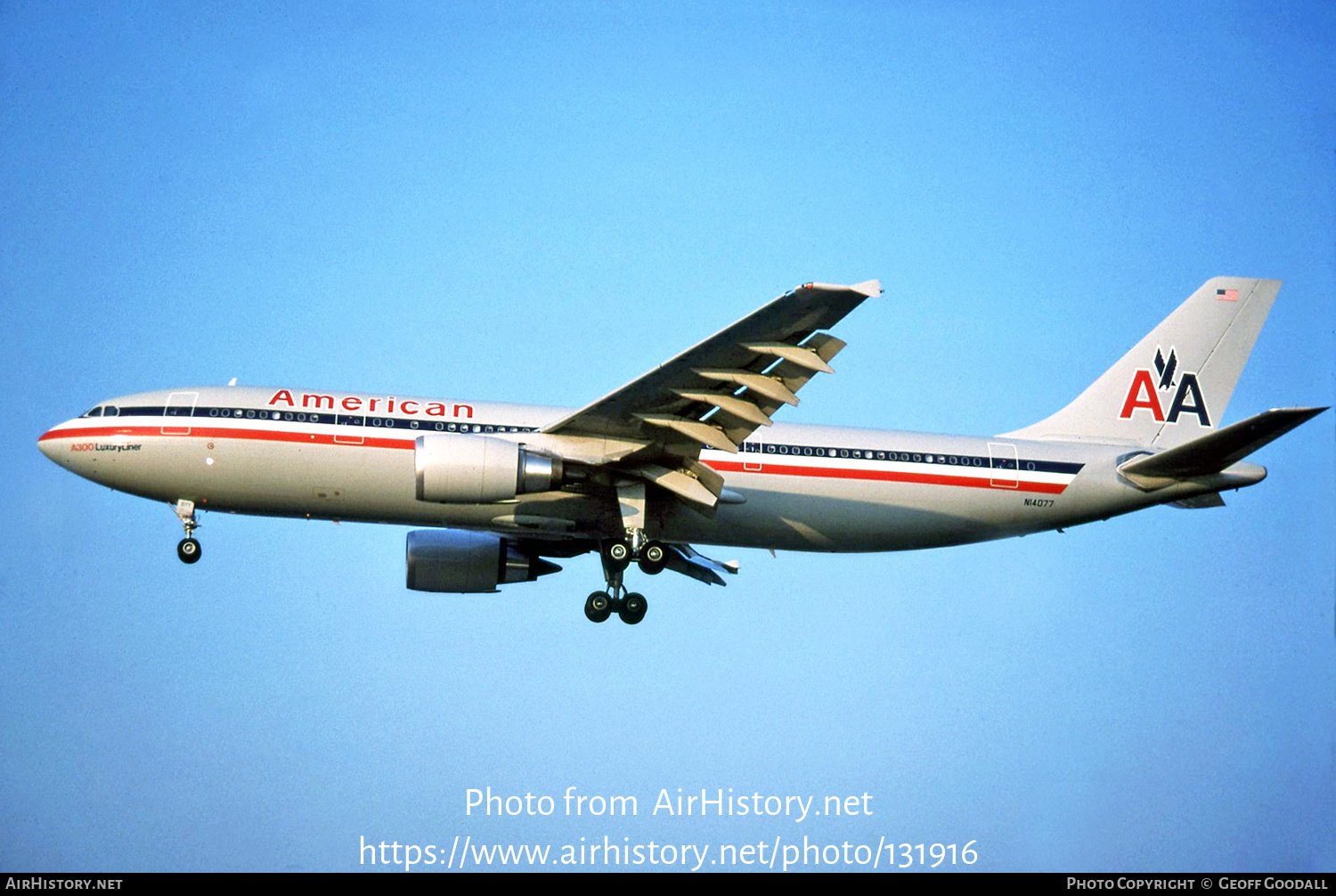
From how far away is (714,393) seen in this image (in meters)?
30.0

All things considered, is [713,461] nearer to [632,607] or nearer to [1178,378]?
[632,607]

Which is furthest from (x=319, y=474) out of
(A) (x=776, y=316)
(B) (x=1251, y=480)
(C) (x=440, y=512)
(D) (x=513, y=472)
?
(B) (x=1251, y=480)

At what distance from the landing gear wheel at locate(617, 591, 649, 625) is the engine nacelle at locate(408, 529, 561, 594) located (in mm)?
4441

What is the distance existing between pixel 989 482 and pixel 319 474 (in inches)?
598

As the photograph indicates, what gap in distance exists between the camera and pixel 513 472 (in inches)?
1192

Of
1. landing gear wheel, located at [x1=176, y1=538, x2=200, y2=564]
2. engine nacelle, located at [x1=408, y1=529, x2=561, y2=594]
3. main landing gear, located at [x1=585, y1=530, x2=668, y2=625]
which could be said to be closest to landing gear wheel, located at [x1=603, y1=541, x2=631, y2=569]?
main landing gear, located at [x1=585, y1=530, x2=668, y2=625]

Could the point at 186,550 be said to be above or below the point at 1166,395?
below

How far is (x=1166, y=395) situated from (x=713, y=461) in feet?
41.1

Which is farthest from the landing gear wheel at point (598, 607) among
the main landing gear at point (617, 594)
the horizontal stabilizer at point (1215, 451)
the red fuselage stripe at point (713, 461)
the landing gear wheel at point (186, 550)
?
the horizontal stabilizer at point (1215, 451)

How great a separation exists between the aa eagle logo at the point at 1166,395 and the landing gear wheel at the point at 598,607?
1404 cm

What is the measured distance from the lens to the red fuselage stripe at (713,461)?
32.3 m

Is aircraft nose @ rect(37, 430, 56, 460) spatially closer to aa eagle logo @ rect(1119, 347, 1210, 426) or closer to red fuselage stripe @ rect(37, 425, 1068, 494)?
red fuselage stripe @ rect(37, 425, 1068, 494)

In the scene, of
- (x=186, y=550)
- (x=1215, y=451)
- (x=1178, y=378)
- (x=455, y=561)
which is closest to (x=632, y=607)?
(x=455, y=561)
